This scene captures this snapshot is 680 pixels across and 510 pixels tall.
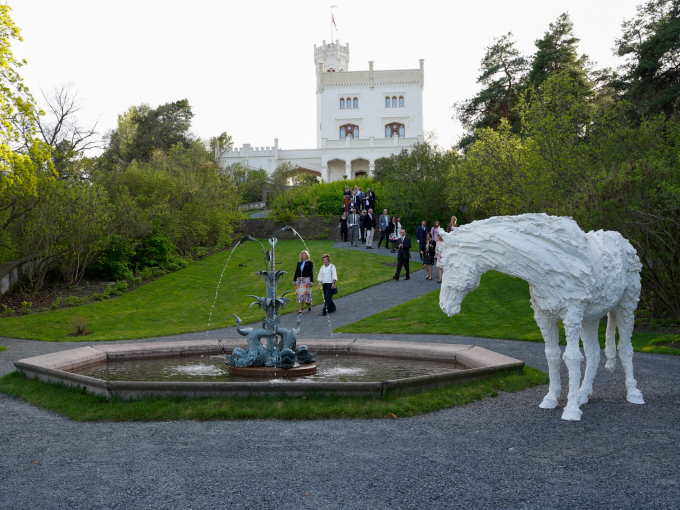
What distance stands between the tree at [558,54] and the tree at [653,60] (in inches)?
364

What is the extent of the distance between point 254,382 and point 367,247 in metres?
22.6

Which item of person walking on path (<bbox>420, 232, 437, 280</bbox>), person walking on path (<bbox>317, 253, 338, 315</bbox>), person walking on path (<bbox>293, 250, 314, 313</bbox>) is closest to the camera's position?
person walking on path (<bbox>293, 250, 314, 313</bbox>)

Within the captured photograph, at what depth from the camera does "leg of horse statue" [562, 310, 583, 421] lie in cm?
655

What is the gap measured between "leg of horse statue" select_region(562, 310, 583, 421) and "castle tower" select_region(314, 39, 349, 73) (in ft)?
262

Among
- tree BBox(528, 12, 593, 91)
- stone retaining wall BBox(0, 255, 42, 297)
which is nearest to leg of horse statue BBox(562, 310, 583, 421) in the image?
stone retaining wall BBox(0, 255, 42, 297)

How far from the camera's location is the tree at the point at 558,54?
3953cm

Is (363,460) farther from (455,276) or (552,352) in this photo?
(552,352)

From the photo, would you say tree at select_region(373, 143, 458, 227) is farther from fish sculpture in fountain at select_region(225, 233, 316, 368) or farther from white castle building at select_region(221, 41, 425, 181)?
white castle building at select_region(221, 41, 425, 181)

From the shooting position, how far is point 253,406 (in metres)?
7.04

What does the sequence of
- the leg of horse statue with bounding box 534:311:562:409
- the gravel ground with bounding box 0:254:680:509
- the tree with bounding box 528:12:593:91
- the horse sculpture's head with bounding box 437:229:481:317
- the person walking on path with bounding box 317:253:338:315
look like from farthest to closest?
the tree with bounding box 528:12:593:91 → the person walking on path with bounding box 317:253:338:315 → the leg of horse statue with bounding box 534:311:562:409 → the horse sculpture's head with bounding box 437:229:481:317 → the gravel ground with bounding box 0:254:680:509

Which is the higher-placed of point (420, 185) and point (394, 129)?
point (394, 129)

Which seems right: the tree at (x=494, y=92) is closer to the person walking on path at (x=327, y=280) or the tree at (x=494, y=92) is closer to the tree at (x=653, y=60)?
the tree at (x=653, y=60)

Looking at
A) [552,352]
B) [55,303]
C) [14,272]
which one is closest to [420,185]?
[55,303]

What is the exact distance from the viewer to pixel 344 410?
22.7 feet
